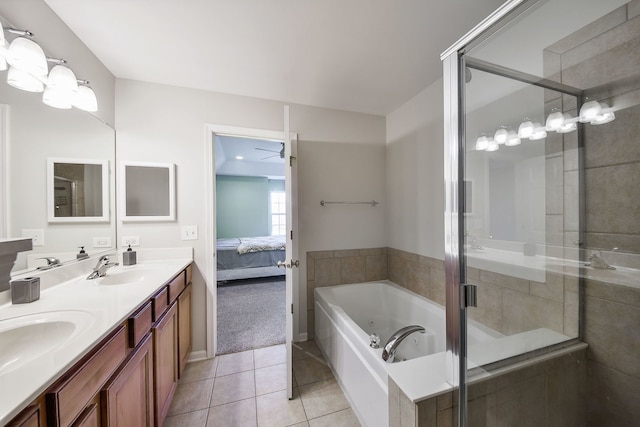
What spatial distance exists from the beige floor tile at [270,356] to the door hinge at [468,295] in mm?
1663

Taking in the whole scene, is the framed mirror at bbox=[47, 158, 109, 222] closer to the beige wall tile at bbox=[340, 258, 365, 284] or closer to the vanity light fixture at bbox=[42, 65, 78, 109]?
the vanity light fixture at bbox=[42, 65, 78, 109]

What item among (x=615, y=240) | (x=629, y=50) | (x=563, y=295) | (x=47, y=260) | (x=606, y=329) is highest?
(x=629, y=50)

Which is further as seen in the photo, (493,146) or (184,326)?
(184,326)

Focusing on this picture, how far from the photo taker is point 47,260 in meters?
1.26

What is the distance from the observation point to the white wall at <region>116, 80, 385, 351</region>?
1944 millimetres

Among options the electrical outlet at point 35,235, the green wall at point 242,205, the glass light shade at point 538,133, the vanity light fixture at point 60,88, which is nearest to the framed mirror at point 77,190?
the electrical outlet at point 35,235

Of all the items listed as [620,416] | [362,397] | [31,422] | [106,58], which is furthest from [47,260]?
[620,416]

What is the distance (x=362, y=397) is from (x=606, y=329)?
1277mm

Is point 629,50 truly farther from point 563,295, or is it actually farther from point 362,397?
point 362,397

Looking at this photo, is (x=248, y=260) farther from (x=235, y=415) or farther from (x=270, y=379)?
(x=235, y=415)

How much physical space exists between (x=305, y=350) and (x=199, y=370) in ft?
3.03

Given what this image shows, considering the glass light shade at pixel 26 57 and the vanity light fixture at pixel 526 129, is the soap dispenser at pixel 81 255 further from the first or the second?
the vanity light fixture at pixel 526 129

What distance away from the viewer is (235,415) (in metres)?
1.49

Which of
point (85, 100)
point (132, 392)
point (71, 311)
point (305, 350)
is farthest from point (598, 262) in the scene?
point (85, 100)
